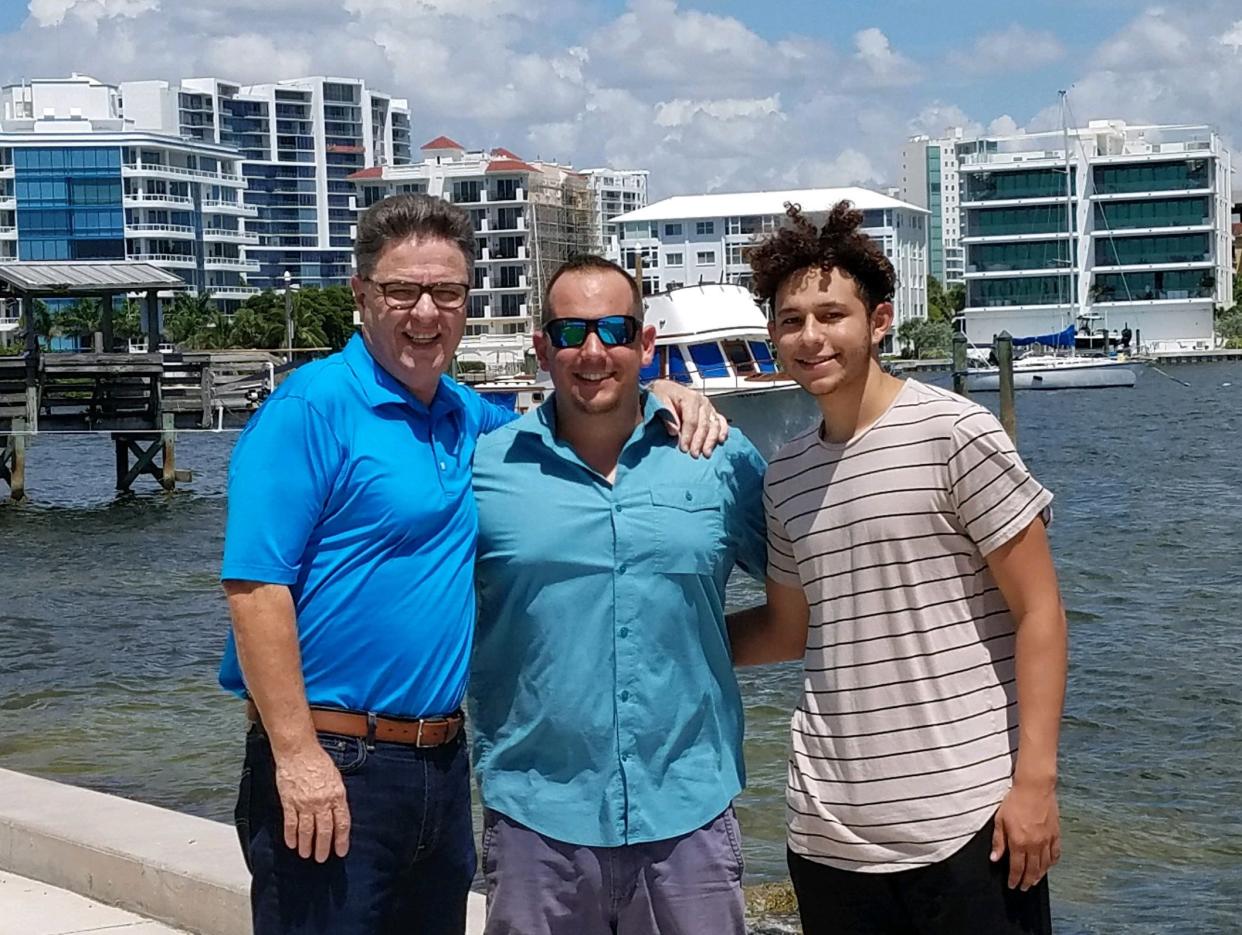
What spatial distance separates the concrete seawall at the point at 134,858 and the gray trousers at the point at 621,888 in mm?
1385

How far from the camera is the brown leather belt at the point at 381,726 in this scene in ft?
12.1

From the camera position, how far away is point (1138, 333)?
126m

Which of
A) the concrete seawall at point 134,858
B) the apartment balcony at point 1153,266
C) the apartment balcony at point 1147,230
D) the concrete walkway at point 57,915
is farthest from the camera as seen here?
the apartment balcony at point 1147,230

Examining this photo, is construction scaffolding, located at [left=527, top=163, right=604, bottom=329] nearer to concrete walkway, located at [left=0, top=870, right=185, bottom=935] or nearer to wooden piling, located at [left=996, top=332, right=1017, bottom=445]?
wooden piling, located at [left=996, top=332, right=1017, bottom=445]

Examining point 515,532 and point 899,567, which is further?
point 515,532

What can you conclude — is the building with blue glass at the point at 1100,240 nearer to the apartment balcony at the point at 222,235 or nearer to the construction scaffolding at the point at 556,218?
the construction scaffolding at the point at 556,218

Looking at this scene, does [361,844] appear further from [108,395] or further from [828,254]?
[108,395]

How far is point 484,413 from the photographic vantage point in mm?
4164

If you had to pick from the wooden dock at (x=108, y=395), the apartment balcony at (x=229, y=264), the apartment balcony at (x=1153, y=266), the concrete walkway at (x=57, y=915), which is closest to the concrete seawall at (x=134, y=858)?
the concrete walkway at (x=57, y=915)

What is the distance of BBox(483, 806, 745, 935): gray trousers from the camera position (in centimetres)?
373

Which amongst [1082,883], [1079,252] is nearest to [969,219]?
[1079,252]

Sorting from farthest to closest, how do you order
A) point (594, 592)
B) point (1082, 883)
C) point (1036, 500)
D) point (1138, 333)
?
point (1138, 333) → point (1082, 883) → point (594, 592) → point (1036, 500)

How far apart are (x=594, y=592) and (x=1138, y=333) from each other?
128 metres

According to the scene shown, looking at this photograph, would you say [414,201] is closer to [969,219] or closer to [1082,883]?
[1082,883]
